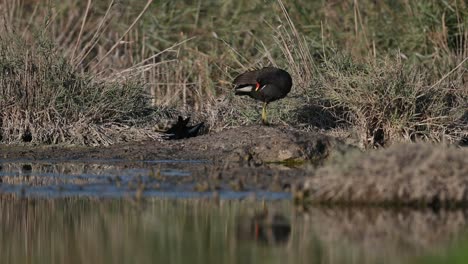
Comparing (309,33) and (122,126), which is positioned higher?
(309,33)

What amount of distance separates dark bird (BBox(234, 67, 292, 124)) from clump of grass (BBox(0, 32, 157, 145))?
142cm

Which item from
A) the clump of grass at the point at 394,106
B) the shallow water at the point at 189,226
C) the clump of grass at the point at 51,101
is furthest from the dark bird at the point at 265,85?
the shallow water at the point at 189,226

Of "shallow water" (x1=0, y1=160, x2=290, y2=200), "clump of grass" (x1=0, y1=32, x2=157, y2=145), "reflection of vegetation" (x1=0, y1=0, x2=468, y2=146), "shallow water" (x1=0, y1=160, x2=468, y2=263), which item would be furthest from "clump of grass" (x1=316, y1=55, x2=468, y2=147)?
"shallow water" (x1=0, y1=160, x2=468, y2=263)

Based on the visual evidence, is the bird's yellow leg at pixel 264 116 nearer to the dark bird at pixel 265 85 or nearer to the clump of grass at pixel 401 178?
the dark bird at pixel 265 85

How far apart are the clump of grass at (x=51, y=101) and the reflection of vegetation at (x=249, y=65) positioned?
0.02 m

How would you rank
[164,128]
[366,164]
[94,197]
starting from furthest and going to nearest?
1. [164,128]
2. [94,197]
3. [366,164]

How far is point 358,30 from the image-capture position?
1680cm

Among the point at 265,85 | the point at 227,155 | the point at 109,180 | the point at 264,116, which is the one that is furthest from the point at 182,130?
the point at 109,180

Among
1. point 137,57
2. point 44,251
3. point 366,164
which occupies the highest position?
point 137,57

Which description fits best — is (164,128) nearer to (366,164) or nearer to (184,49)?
(184,49)

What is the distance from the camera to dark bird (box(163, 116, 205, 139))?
14.1 metres

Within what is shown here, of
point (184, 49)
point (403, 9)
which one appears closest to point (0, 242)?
point (184, 49)

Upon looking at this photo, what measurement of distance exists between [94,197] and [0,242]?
1.77 metres

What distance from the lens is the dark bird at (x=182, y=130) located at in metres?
14.1
